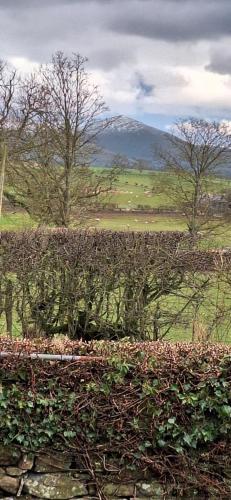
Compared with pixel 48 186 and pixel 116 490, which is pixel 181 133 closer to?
pixel 48 186

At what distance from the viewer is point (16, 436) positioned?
4945mm

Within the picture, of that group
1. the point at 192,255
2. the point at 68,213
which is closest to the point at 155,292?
the point at 192,255

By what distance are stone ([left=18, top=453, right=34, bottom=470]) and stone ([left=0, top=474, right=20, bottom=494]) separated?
141 mm

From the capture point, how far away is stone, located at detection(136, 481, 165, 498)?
504 cm

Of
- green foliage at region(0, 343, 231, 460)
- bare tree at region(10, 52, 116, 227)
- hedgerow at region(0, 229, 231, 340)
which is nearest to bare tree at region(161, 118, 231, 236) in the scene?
bare tree at region(10, 52, 116, 227)

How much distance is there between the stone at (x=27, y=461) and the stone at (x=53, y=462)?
1.9 inches

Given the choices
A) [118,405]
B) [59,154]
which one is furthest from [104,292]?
[59,154]

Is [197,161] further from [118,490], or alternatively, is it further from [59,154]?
[118,490]

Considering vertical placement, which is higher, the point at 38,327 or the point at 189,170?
the point at 189,170

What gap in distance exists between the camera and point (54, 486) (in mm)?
5004

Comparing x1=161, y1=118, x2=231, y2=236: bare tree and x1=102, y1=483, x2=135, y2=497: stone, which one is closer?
x1=102, y1=483, x2=135, y2=497: stone

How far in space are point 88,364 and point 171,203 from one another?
2134 centimetres

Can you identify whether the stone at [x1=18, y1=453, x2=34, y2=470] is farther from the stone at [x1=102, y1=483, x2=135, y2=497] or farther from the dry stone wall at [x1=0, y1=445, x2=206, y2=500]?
the stone at [x1=102, y1=483, x2=135, y2=497]

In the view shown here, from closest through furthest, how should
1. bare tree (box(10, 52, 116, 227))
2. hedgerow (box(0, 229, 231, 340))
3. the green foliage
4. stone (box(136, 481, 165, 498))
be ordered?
the green foliage
stone (box(136, 481, 165, 498))
hedgerow (box(0, 229, 231, 340))
bare tree (box(10, 52, 116, 227))
